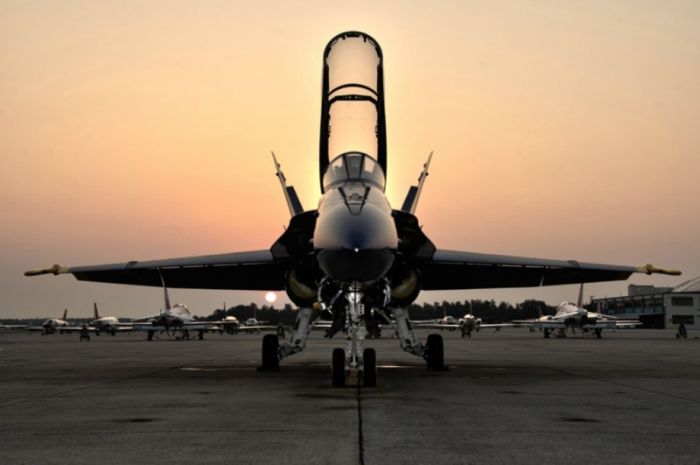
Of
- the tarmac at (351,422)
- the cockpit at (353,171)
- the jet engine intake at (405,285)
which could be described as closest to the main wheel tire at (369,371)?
the tarmac at (351,422)

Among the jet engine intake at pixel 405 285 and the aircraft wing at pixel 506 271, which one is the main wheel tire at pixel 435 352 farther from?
the jet engine intake at pixel 405 285

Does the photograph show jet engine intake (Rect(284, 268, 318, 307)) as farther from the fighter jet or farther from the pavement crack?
the pavement crack

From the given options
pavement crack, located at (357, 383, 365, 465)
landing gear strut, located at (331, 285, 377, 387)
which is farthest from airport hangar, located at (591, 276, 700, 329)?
pavement crack, located at (357, 383, 365, 465)

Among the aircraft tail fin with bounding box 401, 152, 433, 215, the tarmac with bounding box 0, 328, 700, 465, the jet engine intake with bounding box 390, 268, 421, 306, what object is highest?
the aircraft tail fin with bounding box 401, 152, 433, 215

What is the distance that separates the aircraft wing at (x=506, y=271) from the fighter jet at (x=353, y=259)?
1.2 inches

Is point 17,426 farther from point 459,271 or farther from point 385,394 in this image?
point 459,271

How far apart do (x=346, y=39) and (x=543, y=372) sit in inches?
315

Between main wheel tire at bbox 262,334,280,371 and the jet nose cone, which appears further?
main wheel tire at bbox 262,334,280,371

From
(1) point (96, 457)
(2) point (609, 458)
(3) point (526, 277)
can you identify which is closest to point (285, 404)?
(1) point (96, 457)

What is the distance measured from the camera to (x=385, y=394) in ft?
33.6

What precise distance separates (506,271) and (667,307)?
11002 cm

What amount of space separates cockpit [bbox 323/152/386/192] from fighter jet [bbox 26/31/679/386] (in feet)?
0.08

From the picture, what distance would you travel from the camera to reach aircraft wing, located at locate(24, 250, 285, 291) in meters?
15.5

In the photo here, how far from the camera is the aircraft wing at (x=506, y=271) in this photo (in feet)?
50.7
